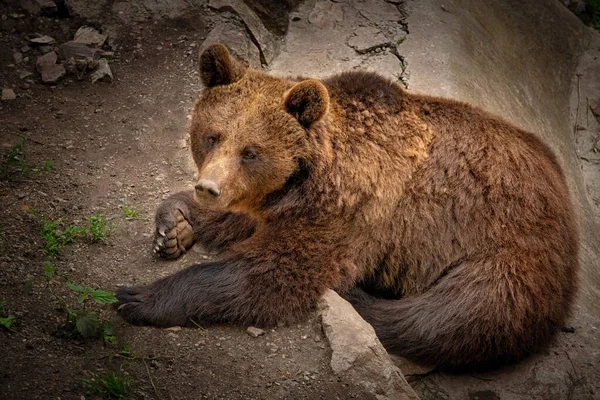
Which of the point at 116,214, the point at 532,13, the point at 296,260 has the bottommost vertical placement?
the point at 116,214

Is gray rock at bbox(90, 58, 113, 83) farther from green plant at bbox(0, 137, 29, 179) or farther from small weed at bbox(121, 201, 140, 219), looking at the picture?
small weed at bbox(121, 201, 140, 219)

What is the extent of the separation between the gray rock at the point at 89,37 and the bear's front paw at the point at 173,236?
2809 mm

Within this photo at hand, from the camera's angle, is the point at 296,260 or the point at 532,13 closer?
the point at 296,260

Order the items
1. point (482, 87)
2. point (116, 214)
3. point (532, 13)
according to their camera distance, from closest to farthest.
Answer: point (116, 214), point (482, 87), point (532, 13)

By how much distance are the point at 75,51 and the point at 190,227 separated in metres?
2.79

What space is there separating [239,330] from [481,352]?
176cm

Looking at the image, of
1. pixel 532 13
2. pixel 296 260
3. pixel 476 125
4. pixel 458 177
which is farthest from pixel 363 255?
pixel 532 13

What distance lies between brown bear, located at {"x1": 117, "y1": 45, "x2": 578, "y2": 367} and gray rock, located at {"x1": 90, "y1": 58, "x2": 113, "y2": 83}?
241 centimetres

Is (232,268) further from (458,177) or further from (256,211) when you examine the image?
(458,177)

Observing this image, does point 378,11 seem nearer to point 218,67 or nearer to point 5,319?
point 218,67

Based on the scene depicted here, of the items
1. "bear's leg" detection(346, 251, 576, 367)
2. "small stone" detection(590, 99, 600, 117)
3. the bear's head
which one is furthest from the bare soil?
"small stone" detection(590, 99, 600, 117)

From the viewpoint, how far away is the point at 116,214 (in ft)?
20.1

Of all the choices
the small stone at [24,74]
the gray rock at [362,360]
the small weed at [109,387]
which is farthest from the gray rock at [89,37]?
the small weed at [109,387]

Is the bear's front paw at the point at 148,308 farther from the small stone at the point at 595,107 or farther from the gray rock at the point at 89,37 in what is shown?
the small stone at the point at 595,107
